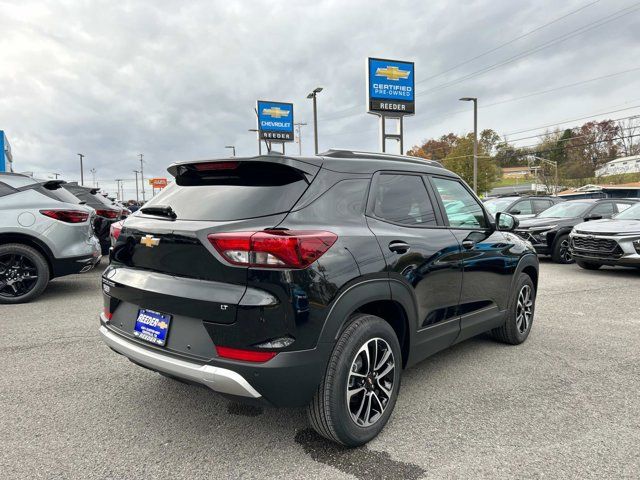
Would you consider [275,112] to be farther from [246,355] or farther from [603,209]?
[246,355]

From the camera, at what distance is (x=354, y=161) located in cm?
297

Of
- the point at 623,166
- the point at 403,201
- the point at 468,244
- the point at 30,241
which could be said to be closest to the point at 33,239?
the point at 30,241

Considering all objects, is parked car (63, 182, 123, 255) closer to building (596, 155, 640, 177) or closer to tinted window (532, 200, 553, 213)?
tinted window (532, 200, 553, 213)

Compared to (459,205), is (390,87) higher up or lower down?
higher up

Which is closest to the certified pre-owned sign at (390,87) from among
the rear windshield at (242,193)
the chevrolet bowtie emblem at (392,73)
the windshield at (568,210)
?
the chevrolet bowtie emblem at (392,73)

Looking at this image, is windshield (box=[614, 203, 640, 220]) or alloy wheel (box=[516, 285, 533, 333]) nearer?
alloy wheel (box=[516, 285, 533, 333])

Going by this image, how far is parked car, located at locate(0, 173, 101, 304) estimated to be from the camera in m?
6.08

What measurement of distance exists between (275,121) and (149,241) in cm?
3382

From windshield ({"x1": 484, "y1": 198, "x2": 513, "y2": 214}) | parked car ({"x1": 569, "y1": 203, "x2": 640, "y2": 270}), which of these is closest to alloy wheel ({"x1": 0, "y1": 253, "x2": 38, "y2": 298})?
parked car ({"x1": 569, "y1": 203, "x2": 640, "y2": 270})

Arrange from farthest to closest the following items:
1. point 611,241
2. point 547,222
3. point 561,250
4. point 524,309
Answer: point 547,222, point 561,250, point 611,241, point 524,309

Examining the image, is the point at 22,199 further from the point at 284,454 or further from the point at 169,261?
the point at 284,454

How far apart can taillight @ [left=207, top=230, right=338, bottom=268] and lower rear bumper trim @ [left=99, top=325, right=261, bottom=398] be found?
563 millimetres

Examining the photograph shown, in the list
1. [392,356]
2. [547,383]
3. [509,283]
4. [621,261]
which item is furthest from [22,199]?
[621,261]

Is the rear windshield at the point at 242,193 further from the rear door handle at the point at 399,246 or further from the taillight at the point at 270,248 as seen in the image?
the rear door handle at the point at 399,246
